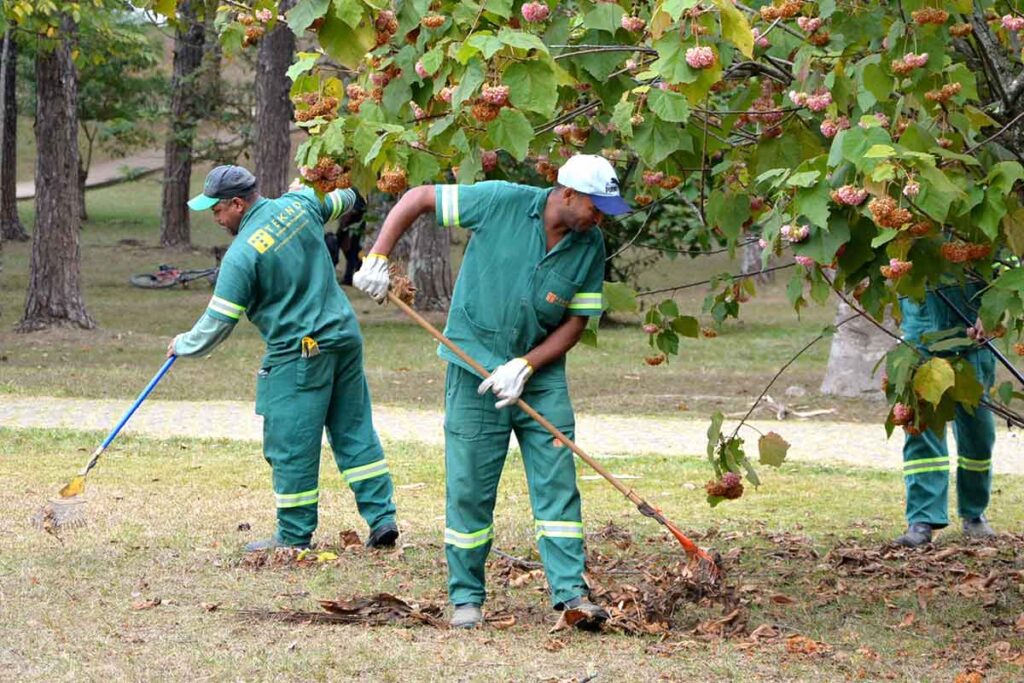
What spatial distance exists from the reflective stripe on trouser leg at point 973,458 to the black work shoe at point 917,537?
0.38m

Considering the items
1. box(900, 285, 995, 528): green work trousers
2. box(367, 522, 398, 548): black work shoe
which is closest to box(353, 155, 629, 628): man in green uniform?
box(367, 522, 398, 548): black work shoe

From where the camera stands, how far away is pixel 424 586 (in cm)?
646

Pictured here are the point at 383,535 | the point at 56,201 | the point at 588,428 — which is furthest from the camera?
the point at 56,201

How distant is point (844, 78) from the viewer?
4.84 m

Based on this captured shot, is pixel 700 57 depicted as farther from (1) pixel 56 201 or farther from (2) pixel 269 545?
(1) pixel 56 201

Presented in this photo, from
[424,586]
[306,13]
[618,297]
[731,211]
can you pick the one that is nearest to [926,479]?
[618,297]

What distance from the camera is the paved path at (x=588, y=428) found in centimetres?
1081

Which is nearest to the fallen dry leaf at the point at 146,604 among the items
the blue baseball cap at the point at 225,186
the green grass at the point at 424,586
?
the green grass at the point at 424,586

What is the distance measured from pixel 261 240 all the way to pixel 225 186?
0.30 metres

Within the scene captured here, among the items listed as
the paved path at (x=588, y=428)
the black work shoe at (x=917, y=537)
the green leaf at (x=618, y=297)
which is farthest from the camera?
the paved path at (x=588, y=428)

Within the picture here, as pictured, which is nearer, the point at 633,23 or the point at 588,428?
the point at 633,23

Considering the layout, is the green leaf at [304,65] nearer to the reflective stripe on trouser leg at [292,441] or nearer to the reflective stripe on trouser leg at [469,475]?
the reflective stripe on trouser leg at [469,475]

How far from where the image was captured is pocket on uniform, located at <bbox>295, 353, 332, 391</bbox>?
6.93 m

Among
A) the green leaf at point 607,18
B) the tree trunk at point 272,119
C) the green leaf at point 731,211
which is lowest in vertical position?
the green leaf at point 731,211
